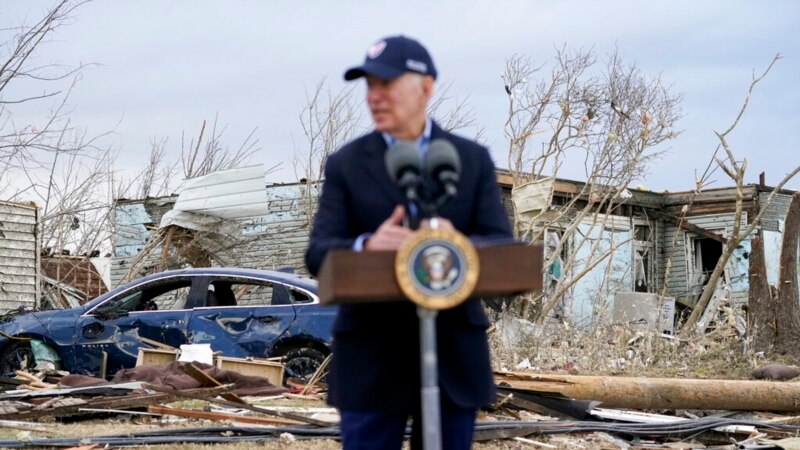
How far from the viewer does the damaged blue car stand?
14.0 m

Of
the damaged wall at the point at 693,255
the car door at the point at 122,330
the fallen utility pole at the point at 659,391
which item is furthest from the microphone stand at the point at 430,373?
the damaged wall at the point at 693,255

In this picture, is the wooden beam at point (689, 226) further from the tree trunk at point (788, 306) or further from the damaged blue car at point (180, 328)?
the damaged blue car at point (180, 328)

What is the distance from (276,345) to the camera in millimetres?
13984

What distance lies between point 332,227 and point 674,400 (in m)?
7.86

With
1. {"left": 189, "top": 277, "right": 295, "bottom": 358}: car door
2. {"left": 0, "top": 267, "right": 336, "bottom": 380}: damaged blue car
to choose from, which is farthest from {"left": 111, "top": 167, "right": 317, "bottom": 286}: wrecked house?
{"left": 189, "top": 277, "right": 295, "bottom": 358}: car door

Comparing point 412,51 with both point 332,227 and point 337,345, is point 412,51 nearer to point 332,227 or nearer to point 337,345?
point 332,227

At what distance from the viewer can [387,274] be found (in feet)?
10.8

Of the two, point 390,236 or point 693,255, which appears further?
point 693,255

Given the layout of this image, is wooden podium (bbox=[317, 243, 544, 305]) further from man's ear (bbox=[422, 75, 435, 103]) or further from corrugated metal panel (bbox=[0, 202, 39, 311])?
corrugated metal panel (bbox=[0, 202, 39, 311])

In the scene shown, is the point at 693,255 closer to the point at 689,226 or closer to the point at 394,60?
the point at 689,226

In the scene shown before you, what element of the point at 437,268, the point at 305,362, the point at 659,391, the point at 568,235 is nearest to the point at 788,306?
the point at 568,235

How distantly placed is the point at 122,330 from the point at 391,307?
36.3 ft

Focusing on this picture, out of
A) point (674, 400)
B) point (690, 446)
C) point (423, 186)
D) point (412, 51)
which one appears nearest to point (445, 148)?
point (423, 186)

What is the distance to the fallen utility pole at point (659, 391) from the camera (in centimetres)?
1075
